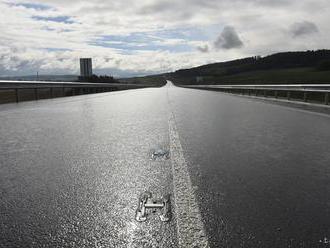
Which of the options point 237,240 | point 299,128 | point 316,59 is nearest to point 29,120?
point 299,128

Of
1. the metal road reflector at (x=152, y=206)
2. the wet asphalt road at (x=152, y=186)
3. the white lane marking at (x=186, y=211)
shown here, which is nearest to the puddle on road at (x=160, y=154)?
the wet asphalt road at (x=152, y=186)

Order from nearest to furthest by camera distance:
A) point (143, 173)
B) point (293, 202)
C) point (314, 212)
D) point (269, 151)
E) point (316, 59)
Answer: point (314, 212), point (293, 202), point (143, 173), point (269, 151), point (316, 59)

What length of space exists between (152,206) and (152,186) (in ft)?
2.77

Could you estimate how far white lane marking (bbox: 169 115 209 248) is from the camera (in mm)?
3660

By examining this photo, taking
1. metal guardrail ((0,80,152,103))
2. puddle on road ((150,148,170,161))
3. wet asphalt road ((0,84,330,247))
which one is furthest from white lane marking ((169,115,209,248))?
metal guardrail ((0,80,152,103))

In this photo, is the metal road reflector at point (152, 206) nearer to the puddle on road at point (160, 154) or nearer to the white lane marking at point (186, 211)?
the white lane marking at point (186, 211)

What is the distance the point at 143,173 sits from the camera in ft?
20.1

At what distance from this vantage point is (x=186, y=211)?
14.5ft

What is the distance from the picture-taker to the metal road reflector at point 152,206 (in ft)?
13.8

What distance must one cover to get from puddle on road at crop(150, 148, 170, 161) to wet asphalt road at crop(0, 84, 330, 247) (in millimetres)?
144

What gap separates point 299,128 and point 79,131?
5.50m

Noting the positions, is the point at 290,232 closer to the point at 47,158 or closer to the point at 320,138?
the point at 47,158

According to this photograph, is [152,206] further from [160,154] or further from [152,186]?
[160,154]

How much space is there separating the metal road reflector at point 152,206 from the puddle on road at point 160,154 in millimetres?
2264
